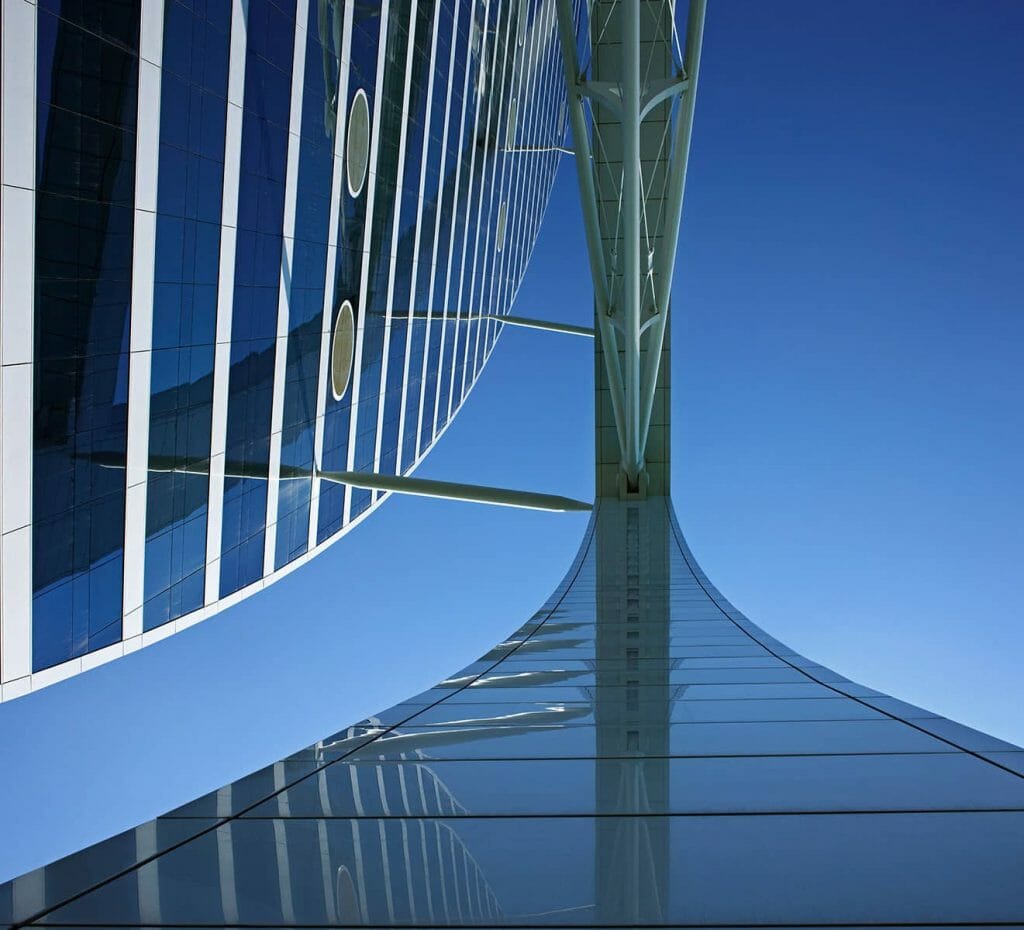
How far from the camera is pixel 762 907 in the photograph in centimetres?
394

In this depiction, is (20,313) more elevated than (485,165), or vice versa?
(485,165)

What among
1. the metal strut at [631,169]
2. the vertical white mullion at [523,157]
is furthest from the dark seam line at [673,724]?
the vertical white mullion at [523,157]

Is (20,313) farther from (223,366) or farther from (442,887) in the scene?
(442,887)

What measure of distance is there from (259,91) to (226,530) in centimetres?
1139

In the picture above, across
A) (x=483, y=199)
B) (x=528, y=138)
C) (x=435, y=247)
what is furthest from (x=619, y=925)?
(x=528, y=138)

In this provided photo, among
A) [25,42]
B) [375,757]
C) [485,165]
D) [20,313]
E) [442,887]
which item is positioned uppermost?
[485,165]

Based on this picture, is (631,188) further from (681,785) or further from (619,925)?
(619,925)

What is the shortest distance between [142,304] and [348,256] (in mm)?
11549

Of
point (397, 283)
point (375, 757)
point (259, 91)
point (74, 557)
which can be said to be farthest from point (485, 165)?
point (375, 757)

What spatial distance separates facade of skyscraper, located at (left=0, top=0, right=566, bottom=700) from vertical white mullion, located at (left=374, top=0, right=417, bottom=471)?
14cm

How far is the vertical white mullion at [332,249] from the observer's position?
28.5 metres

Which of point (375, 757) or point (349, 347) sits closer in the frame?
point (375, 757)

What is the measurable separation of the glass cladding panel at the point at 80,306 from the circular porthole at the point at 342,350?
464 inches

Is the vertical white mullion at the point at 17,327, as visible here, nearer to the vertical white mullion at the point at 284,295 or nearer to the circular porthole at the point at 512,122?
the vertical white mullion at the point at 284,295
